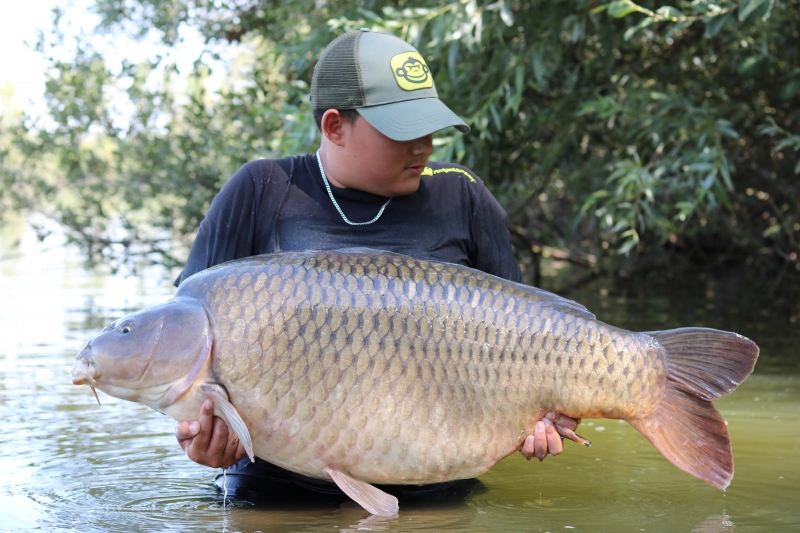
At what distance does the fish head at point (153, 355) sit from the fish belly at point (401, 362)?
1.8 inches

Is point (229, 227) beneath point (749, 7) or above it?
beneath

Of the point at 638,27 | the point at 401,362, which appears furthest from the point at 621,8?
the point at 401,362

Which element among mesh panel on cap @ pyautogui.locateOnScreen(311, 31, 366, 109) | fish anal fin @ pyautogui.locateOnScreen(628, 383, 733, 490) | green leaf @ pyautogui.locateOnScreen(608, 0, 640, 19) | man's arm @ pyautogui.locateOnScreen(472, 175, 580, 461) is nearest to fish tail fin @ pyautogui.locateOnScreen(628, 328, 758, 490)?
fish anal fin @ pyautogui.locateOnScreen(628, 383, 733, 490)

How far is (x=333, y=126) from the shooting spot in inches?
101

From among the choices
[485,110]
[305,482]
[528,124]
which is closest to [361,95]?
[305,482]

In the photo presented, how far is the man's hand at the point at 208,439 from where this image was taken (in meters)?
2.21

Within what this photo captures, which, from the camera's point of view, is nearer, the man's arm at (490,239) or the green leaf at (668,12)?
the man's arm at (490,239)

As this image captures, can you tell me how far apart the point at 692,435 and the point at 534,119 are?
13.1ft

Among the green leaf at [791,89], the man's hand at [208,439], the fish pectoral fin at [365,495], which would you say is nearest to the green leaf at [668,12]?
the green leaf at [791,89]

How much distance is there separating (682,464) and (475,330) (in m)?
0.59

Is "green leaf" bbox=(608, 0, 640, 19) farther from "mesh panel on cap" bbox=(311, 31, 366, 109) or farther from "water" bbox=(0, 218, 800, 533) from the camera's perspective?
"mesh panel on cap" bbox=(311, 31, 366, 109)

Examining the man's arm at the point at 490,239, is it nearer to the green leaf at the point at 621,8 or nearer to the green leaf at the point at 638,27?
the green leaf at the point at 621,8

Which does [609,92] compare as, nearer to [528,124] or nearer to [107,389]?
[528,124]

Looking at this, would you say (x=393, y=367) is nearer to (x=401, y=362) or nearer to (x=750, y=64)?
(x=401, y=362)
